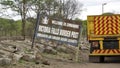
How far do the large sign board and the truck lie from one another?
1044 mm

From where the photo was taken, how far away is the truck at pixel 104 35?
2106 cm

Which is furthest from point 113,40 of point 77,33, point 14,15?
point 14,15

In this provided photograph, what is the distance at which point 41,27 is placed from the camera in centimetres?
2184

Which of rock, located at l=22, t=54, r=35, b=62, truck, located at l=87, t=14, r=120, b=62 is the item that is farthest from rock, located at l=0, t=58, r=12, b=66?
truck, located at l=87, t=14, r=120, b=62

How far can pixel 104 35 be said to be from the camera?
69.6 ft

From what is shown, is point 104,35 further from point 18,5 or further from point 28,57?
point 18,5

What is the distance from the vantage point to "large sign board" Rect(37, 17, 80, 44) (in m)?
21.9

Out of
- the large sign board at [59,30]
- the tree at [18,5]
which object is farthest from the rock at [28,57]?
the tree at [18,5]

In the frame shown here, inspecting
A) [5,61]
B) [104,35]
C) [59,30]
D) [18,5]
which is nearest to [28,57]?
[5,61]

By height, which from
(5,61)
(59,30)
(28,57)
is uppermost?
(59,30)

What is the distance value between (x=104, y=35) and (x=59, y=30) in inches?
111

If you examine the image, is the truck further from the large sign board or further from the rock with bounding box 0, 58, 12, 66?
the rock with bounding box 0, 58, 12, 66

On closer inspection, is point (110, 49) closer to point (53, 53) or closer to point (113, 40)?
point (113, 40)

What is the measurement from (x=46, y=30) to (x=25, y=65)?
653 cm
